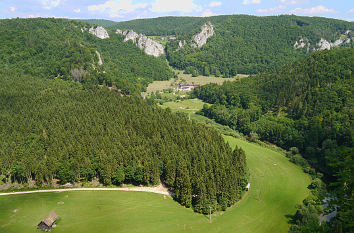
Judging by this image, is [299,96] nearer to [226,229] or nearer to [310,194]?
[310,194]

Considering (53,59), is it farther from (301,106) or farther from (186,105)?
(301,106)

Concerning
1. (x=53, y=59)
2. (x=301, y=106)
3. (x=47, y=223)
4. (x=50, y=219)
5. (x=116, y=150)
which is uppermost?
(x=53, y=59)

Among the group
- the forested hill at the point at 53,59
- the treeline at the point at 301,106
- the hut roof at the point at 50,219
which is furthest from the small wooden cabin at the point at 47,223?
the forested hill at the point at 53,59

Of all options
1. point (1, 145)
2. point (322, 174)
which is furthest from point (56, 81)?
point (322, 174)

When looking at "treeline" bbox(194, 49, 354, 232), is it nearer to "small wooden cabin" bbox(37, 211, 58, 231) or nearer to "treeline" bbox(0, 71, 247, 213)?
"treeline" bbox(0, 71, 247, 213)

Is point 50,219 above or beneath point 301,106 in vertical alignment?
beneath

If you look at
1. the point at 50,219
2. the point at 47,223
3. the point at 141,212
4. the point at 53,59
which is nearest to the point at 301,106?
the point at 141,212
